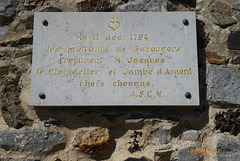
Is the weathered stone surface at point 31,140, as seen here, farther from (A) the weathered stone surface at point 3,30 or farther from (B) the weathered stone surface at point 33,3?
(B) the weathered stone surface at point 33,3

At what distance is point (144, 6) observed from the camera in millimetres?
2393

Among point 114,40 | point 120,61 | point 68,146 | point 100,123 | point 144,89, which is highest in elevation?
point 114,40

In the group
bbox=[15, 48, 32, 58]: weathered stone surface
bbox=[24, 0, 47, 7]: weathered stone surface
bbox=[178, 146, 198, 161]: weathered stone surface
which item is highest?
bbox=[24, 0, 47, 7]: weathered stone surface

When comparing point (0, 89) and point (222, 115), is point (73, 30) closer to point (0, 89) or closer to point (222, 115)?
point (0, 89)

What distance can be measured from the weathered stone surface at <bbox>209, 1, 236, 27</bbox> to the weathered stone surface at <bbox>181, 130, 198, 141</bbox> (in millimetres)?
901

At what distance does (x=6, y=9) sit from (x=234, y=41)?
1.87m

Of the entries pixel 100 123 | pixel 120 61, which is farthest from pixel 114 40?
pixel 100 123

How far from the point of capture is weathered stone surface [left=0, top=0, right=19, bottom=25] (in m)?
2.40

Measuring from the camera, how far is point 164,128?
215cm

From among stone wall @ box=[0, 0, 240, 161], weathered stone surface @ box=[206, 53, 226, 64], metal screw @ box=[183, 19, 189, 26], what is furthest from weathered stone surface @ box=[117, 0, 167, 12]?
weathered stone surface @ box=[206, 53, 226, 64]

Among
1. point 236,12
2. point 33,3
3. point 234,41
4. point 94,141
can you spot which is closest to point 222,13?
point 236,12

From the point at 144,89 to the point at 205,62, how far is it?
55 cm

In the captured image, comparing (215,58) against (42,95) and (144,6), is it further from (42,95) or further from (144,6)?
(42,95)

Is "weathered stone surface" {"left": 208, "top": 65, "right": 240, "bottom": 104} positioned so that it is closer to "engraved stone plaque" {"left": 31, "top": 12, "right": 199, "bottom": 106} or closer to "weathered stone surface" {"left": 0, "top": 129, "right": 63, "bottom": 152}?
"engraved stone plaque" {"left": 31, "top": 12, "right": 199, "bottom": 106}
